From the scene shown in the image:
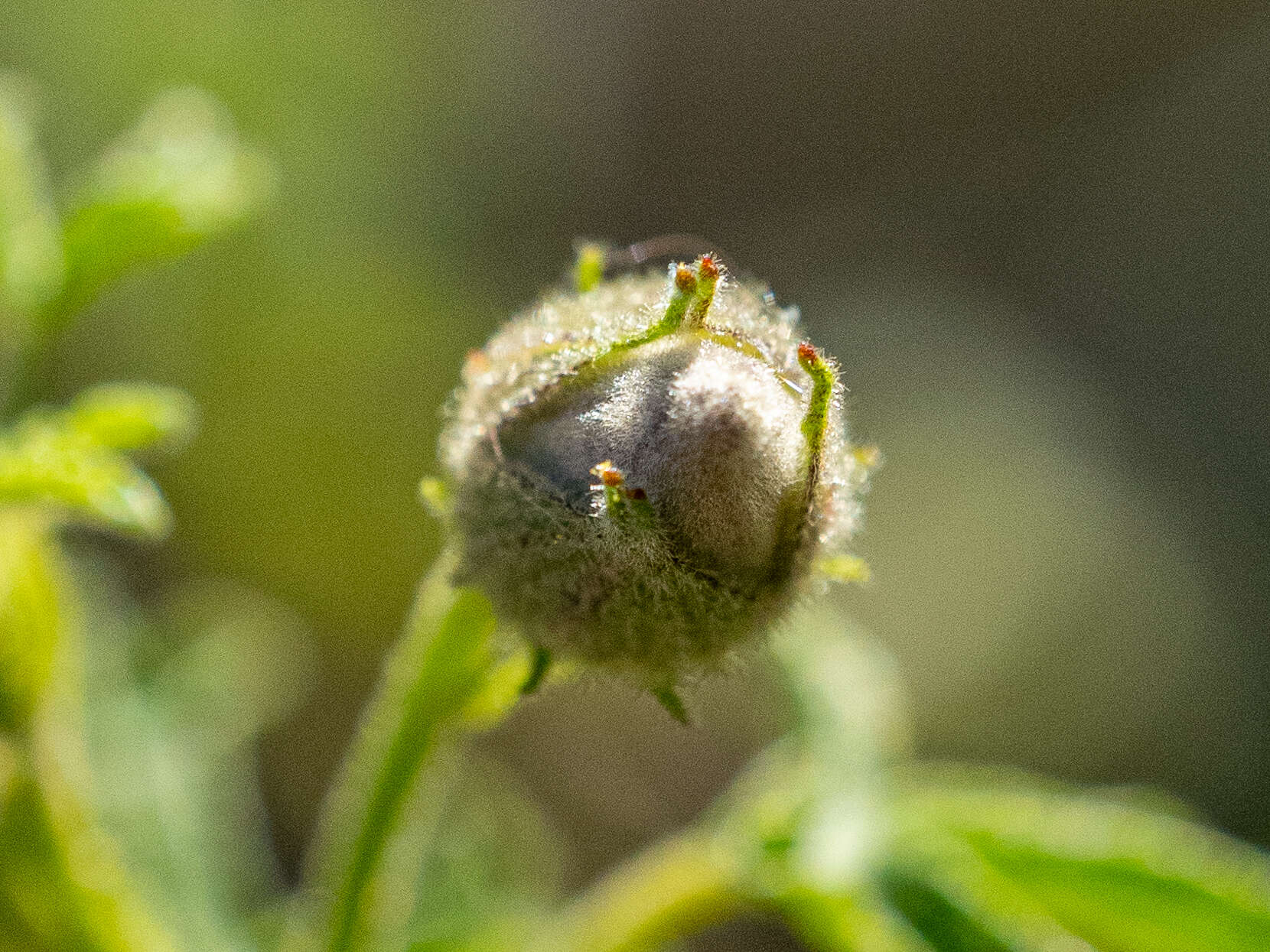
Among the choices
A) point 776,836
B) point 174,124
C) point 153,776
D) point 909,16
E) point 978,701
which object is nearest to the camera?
point 776,836

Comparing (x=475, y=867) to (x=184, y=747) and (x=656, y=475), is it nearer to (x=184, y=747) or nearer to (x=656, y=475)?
(x=184, y=747)

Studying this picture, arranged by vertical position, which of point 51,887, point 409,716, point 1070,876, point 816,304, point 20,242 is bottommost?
point 51,887

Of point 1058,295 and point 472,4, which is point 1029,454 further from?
point 472,4

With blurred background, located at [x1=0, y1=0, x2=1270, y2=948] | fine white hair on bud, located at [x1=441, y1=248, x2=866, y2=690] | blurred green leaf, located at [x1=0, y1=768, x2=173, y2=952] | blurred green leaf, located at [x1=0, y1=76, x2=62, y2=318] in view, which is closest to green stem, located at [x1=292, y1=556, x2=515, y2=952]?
fine white hair on bud, located at [x1=441, y1=248, x2=866, y2=690]

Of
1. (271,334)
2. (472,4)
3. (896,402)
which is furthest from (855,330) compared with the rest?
(271,334)

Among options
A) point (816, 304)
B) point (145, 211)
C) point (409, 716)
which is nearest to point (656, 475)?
point (409, 716)

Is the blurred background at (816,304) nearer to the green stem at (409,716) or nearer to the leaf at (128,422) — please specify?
the green stem at (409,716)
